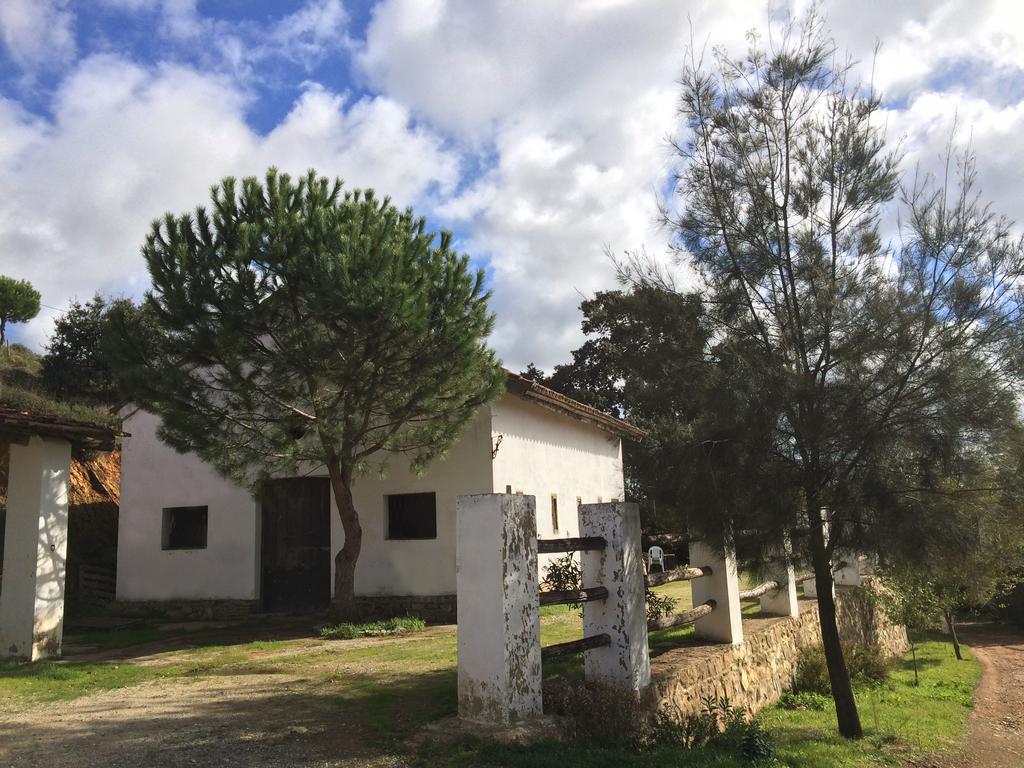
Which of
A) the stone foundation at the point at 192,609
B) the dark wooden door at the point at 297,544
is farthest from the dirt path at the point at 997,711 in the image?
the stone foundation at the point at 192,609

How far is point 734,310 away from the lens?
7258mm

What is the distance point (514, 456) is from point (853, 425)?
778 cm

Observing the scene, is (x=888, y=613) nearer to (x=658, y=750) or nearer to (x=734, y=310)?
(x=734, y=310)

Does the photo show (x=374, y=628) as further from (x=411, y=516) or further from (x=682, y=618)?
(x=682, y=618)

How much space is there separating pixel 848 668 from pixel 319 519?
9.19 metres

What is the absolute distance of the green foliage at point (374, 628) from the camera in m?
10.8

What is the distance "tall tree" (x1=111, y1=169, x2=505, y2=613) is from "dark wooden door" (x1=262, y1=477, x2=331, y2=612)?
3085mm

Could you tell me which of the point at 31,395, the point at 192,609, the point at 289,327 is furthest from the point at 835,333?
the point at 31,395

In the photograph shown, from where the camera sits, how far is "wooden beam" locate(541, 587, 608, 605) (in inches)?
212

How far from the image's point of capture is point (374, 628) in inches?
440

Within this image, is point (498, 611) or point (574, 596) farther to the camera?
point (574, 596)

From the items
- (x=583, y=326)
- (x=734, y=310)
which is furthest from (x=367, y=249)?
(x=583, y=326)

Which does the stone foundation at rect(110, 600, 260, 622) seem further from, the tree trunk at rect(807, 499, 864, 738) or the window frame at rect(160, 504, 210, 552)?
the tree trunk at rect(807, 499, 864, 738)

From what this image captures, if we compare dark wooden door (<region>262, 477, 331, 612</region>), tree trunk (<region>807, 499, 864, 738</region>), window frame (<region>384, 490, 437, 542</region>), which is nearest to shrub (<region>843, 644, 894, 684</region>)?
tree trunk (<region>807, 499, 864, 738</region>)
